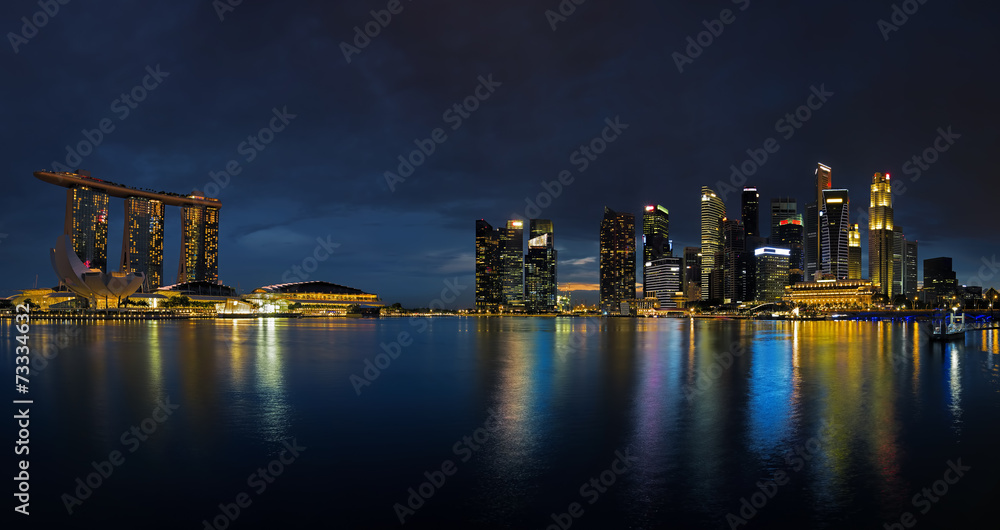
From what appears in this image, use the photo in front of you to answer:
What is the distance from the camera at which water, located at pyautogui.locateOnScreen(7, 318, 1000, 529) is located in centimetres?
1102

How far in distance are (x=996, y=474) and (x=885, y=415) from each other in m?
6.99

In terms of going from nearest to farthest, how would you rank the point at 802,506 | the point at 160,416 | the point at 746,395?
the point at 802,506 → the point at 160,416 → the point at 746,395

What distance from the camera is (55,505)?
11.4 meters

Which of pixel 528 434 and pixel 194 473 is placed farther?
pixel 528 434

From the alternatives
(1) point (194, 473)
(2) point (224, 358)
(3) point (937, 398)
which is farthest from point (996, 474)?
(2) point (224, 358)

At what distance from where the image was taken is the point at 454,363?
37.7 meters

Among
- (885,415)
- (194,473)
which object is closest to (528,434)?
(194,473)

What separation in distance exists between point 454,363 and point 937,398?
A: 24.5 meters

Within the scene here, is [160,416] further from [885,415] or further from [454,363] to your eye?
[885,415]

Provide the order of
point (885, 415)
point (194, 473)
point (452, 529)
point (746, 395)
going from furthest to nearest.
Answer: point (746, 395) → point (885, 415) → point (194, 473) → point (452, 529)

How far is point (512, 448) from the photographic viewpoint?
15266mm

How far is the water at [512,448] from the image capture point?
1102 centimetres

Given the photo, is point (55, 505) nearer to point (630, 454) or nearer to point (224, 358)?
point (630, 454)

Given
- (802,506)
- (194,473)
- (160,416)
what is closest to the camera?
(802,506)
